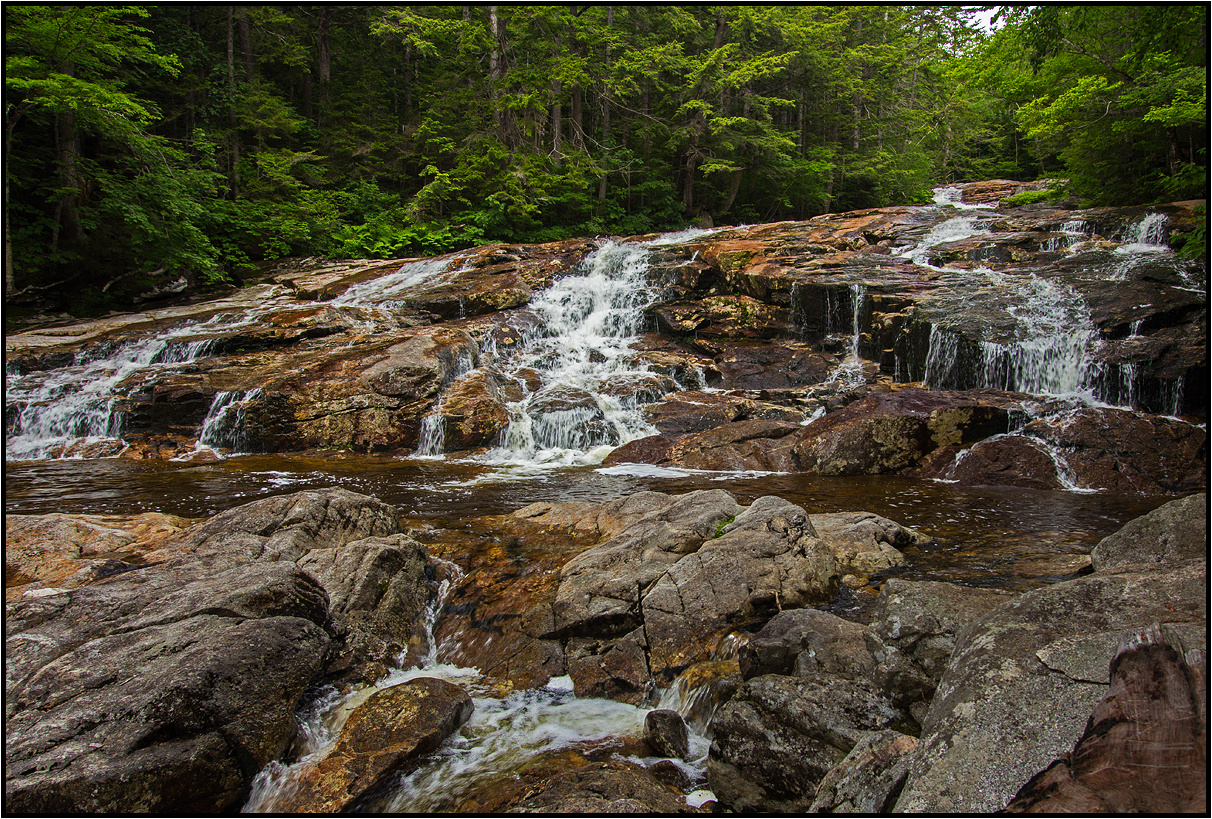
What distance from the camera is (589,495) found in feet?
27.6

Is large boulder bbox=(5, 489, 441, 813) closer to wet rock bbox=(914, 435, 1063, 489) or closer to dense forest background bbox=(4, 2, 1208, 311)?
wet rock bbox=(914, 435, 1063, 489)

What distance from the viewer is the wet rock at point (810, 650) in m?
3.34

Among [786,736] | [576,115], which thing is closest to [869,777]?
[786,736]

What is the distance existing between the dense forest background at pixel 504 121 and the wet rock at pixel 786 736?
11451 mm

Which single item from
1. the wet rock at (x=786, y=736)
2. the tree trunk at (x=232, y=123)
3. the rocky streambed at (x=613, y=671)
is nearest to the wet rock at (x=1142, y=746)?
the rocky streambed at (x=613, y=671)

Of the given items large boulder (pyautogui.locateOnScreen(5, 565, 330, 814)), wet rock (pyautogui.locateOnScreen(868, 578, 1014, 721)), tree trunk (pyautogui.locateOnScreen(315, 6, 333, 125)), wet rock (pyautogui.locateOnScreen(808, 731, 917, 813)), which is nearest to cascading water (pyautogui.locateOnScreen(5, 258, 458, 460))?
large boulder (pyautogui.locateOnScreen(5, 565, 330, 814))

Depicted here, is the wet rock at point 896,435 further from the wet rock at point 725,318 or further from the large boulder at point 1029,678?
the large boulder at point 1029,678

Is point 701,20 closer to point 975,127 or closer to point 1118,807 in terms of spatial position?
point 975,127

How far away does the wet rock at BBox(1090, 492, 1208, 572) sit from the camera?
3.70 metres

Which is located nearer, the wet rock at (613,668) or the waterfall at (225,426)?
the wet rock at (613,668)

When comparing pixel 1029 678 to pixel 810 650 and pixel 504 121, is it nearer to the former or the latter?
pixel 810 650

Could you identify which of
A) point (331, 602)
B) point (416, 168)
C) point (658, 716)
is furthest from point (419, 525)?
point (416, 168)

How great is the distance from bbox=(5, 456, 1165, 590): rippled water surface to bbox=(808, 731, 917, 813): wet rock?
2.84m

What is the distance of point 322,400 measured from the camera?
11594mm
